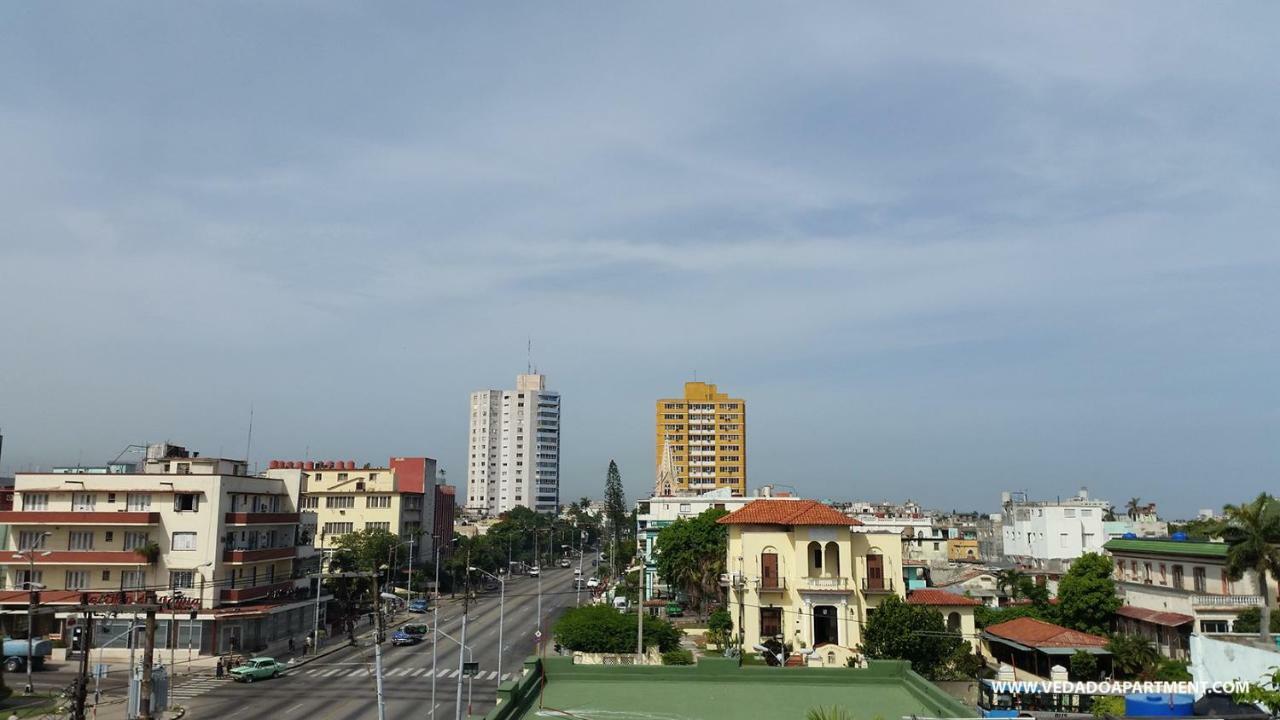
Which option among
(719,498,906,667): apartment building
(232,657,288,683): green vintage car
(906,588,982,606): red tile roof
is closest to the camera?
(232,657,288,683): green vintage car

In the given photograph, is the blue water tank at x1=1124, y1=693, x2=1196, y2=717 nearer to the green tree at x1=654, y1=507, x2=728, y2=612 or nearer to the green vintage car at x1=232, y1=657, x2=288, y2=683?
the green tree at x1=654, y1=507, x2=728, y2=612

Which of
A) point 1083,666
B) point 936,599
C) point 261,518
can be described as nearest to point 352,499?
point 261,518

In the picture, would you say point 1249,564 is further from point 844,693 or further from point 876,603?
point 844,693

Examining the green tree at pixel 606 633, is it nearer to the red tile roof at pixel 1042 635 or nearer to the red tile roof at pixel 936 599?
the red tile roof at pixel 936 599

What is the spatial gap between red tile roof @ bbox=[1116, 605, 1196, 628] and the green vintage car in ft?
197

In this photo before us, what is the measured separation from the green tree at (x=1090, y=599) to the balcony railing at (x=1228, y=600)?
8357mm

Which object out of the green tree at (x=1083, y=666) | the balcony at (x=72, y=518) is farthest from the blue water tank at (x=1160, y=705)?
the balcony at (x=72, y=518)

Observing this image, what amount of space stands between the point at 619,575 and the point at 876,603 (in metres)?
90.6

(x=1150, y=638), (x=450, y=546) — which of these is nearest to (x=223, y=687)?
(x=1150, y=638)

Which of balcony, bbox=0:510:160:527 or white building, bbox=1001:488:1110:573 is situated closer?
balcony, bbox=0:510:160:527

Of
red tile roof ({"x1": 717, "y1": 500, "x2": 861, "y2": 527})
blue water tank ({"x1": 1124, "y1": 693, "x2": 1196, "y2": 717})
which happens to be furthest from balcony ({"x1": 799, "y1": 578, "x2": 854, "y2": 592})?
blue water tank ({"x1": 1124, "y1": 693, "x2": 1196, "y2": 717})

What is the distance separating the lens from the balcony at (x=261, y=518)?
7582cm

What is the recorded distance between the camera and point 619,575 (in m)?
153

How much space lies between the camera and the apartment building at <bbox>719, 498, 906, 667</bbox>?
65750mm
